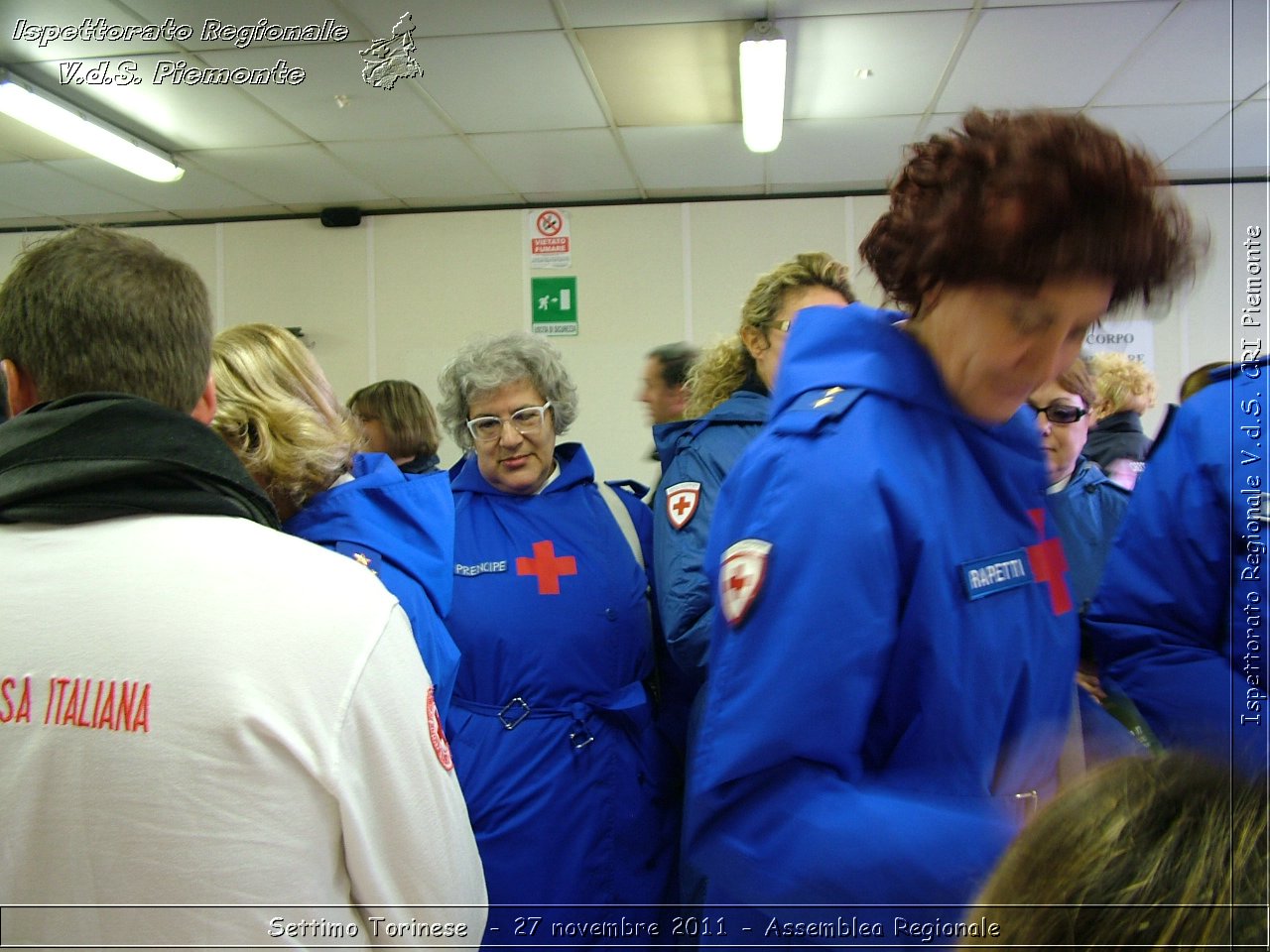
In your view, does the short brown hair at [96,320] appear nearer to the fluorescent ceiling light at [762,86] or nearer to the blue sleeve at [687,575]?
the blue sleeve at [687,575]

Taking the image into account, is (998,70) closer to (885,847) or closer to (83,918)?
(885,847)

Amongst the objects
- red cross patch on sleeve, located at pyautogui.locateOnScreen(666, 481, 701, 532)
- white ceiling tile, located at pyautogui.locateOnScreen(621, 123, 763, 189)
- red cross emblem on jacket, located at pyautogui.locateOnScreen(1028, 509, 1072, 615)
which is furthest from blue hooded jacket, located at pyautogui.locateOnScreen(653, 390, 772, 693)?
white ceiling tile, located at pyautogui.locateOnScreen(621, 123, 763, 189)

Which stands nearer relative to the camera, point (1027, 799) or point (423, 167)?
point (1027, 799)

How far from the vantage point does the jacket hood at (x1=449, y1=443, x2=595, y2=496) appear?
1739mm

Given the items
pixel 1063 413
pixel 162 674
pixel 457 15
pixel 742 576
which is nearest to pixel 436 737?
pixel 162 674

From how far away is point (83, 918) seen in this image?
2.30 feet

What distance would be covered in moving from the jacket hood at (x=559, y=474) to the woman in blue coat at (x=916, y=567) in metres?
1.01

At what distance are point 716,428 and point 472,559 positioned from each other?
58cm

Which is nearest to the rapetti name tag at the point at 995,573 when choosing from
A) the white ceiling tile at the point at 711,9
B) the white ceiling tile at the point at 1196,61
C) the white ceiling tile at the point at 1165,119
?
the white ceiling tile at the point at 711,9

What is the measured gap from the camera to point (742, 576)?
650mm

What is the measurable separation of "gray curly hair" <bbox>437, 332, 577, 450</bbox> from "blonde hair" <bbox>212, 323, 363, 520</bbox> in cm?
59

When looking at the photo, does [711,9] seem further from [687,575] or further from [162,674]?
[162,674]

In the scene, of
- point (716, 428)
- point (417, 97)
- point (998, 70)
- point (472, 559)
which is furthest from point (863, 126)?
point (472, 559)

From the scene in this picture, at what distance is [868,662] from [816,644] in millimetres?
47
